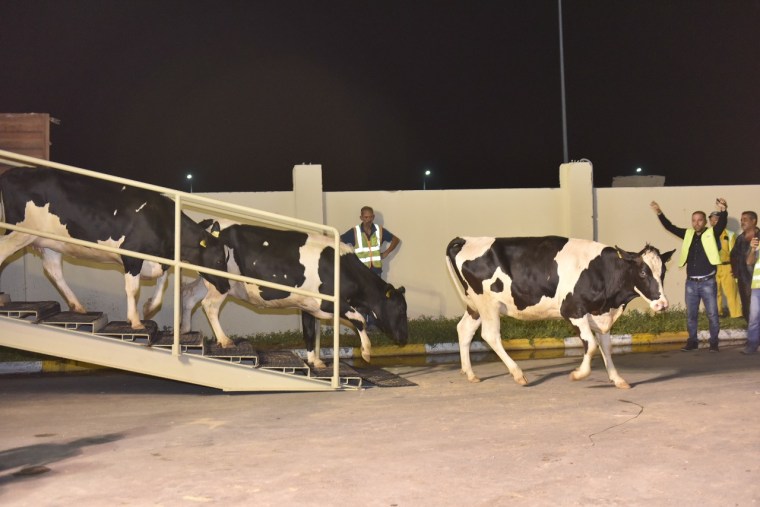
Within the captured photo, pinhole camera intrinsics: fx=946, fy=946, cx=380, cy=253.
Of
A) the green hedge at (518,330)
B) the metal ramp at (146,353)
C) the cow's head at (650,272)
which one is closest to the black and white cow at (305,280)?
the metal ramp at (146,353)

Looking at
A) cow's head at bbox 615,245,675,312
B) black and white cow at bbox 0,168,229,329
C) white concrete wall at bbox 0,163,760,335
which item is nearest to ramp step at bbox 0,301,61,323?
black and white cow at bbox 0,168,229,329

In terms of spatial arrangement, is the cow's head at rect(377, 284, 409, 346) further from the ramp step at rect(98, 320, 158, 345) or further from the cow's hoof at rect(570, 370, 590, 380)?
the ramp step at rect(98, 320, 158, 345)

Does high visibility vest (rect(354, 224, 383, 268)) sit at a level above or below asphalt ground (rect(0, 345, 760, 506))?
above

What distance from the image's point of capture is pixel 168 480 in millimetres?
6312

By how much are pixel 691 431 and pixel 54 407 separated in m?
5.98

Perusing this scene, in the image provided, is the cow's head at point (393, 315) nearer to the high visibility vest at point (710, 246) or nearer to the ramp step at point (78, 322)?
the ramp step at point (78, 322)

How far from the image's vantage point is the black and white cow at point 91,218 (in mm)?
10258

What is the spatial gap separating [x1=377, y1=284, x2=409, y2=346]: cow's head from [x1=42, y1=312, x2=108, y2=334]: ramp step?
3307 mm

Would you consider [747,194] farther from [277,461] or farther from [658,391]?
[277,461]

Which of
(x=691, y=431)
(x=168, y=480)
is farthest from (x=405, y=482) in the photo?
(x=691, y=431)

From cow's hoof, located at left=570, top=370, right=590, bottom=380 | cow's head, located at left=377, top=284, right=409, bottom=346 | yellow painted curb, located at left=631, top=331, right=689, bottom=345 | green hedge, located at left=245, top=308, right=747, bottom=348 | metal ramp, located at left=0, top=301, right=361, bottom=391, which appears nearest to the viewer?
metal ramp, located at left=0, top=301, right=361, bottom=391

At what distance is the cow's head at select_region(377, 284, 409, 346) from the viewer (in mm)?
11562

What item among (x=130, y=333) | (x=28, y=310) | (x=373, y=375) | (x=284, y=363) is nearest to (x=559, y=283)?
(x=373, y=375)

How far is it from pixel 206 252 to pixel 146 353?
5.90 ft
